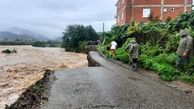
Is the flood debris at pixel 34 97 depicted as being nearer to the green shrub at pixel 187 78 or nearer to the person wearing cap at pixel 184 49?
the green shrub at pixel 187 78

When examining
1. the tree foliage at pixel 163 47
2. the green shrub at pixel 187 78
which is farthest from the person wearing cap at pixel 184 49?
the green shrub at pixel 187 78

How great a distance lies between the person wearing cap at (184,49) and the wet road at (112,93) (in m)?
1.68

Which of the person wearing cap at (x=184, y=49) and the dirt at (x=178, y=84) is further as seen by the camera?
the person wearing cap at (x=184, y=49)

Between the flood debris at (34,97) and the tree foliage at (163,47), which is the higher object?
the tree foliage at (163,47)

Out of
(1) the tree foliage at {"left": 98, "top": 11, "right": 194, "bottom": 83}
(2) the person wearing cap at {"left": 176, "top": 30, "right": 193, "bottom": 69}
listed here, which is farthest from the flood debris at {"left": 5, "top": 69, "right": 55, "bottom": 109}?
(2) the person wearing cap at {"left": 176, "top": 30, "right": 193, "bottom": 69}

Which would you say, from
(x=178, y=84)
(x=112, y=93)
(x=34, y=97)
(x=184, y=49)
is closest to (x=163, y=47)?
(x=184, y=49)

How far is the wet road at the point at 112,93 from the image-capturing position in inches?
427

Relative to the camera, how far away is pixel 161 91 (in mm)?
13008

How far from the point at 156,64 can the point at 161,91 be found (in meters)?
4.86

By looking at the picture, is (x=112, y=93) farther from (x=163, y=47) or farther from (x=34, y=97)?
(x=163, y=47)

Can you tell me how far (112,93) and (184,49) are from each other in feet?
16.1

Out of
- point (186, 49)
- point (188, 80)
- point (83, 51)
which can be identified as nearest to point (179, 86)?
point (188, 80)

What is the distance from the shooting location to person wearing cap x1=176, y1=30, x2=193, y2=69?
16062 mm

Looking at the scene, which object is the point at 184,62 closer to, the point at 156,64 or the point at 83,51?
the point at 156,64
